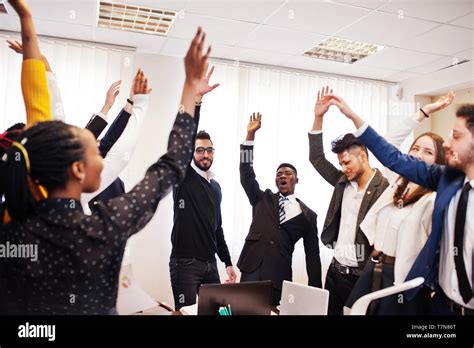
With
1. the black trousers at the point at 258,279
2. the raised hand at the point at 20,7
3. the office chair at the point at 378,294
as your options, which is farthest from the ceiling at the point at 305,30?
the office chair at the point at 378,294

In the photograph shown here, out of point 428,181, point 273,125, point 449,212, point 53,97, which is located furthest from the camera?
point 273,125

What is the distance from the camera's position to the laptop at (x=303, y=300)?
63.9 inches

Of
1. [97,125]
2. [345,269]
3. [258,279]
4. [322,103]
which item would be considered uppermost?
[322,103]

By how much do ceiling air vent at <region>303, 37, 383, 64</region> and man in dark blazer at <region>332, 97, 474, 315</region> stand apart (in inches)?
31.9

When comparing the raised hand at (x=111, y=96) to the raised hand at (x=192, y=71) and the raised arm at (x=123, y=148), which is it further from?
the raised hand at (x=192, y=71)

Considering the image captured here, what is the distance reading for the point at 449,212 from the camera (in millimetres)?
1684

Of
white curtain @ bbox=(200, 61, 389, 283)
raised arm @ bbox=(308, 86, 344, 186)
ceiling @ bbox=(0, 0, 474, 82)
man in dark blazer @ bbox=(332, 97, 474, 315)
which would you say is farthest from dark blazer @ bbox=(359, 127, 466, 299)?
ceiling @ bbox=(0, 0, 474, 82)

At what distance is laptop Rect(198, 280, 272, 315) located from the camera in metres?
1.49

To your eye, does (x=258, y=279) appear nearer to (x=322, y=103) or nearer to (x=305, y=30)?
(x=322, y=103)

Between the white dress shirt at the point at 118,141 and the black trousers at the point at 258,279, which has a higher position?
the white dress shirt at the point at 118,141

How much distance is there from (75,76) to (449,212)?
6.30 ft

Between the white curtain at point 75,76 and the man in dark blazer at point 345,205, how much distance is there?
1.14 metres

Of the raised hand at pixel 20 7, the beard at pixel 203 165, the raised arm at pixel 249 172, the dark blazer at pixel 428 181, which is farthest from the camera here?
the raised arm at pixel 249 172

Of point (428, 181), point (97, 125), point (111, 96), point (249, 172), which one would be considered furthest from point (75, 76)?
point (428, 181)
